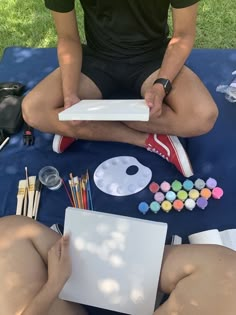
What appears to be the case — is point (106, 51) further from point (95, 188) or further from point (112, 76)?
point (95, 188)

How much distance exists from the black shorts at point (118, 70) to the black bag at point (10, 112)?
1.53ft

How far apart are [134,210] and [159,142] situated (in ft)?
1.12

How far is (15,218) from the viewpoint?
63.1 inches

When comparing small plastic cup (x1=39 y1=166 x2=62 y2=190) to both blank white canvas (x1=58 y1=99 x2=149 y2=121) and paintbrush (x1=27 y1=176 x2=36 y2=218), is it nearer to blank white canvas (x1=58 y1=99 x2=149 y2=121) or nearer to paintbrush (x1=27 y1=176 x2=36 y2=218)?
paintbrush (x1=27 y1=176 x2=36 y2=218)

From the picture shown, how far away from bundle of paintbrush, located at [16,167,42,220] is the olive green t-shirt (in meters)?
0.71

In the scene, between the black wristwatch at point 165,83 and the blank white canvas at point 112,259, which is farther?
the black wristwatch at point 165,83

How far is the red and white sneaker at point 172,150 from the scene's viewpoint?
2.04 metres

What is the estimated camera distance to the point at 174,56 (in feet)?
6.54

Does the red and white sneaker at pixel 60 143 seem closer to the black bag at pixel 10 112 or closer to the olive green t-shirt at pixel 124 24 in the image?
the black bag at pixel 10 112

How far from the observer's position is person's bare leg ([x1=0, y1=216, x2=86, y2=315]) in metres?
1.41

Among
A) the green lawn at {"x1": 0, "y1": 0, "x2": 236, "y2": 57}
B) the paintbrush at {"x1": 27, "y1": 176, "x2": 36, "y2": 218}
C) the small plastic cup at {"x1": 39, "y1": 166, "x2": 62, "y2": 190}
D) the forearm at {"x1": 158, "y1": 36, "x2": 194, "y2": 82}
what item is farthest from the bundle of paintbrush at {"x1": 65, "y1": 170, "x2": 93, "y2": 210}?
the green lawn at {"x1": 0, "y1": 0, "x2": 236, "y2": 57}

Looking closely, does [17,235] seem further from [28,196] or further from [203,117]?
[203,117]

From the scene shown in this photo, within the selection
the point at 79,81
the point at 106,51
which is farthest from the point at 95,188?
the point at 106,51

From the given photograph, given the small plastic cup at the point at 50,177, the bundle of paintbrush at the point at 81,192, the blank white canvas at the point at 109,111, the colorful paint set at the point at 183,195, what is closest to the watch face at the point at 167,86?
the blank white canvas at the point at 109,111
